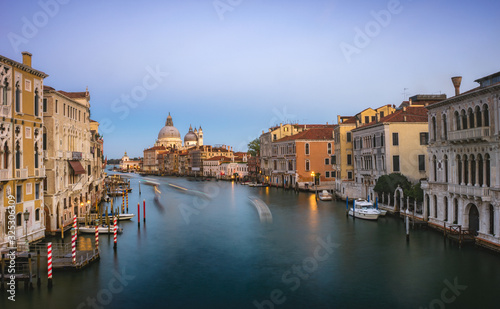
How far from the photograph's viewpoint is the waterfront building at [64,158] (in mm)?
18984

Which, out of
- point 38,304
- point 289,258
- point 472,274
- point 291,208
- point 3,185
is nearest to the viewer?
point 38,304

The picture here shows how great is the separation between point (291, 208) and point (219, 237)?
1082 cm

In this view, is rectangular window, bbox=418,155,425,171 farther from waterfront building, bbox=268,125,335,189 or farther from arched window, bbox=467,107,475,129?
waterfront building, bbox=268,125,335,189

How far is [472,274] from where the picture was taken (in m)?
12.9

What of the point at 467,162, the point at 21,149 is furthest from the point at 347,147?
the point at 21,149

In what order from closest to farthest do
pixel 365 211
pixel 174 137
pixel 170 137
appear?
pixel 365 211, pixel 170 137, pixel 174 137

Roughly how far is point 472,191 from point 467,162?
1.33 m

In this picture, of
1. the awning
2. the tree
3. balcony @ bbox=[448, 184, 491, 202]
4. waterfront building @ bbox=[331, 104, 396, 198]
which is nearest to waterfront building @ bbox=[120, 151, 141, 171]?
the tree

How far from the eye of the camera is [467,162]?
53.7ft

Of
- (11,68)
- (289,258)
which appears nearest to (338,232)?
(289,258)

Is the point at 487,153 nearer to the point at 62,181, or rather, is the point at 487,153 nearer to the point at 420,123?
the point at 420,123

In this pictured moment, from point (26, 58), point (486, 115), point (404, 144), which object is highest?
point (26, 58)

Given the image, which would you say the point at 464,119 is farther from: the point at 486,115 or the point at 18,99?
the point at 18,99

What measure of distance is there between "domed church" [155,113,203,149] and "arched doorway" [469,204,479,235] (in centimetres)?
11549
